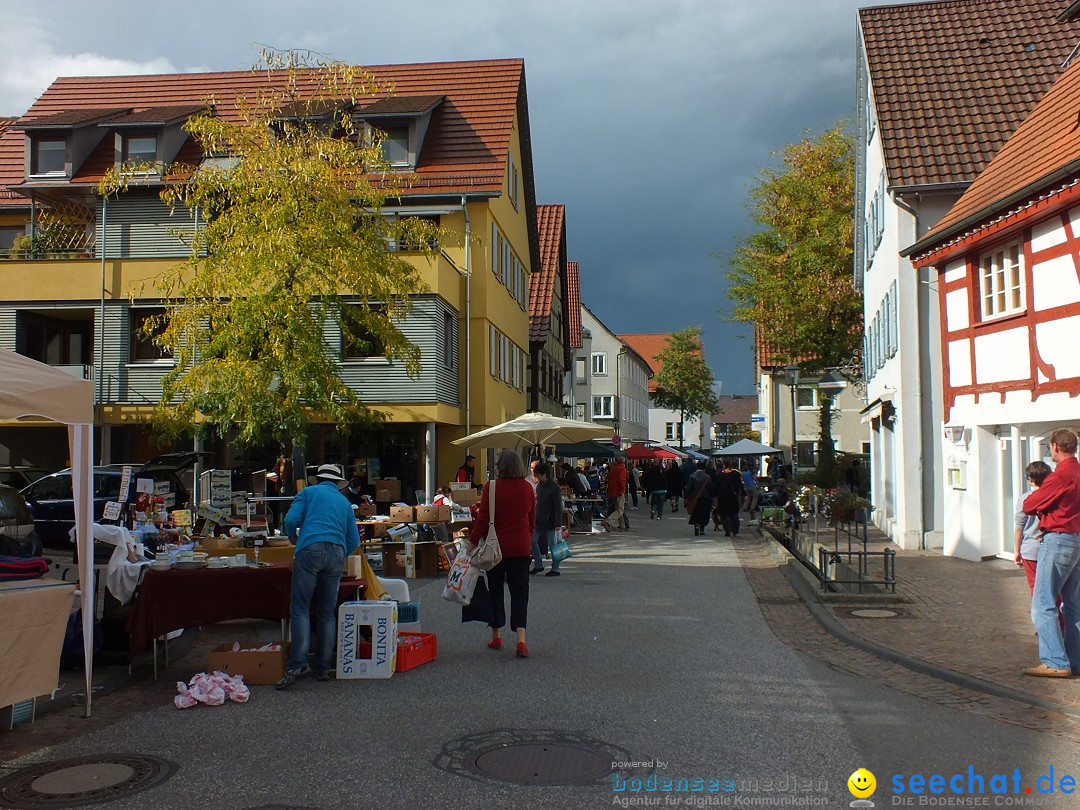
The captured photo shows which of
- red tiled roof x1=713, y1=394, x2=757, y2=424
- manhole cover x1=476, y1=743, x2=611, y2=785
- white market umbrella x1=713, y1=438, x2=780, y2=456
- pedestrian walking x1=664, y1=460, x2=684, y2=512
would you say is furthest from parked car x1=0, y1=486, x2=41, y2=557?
red tiled roof x1=713, y1=394, x2=757, y2=424

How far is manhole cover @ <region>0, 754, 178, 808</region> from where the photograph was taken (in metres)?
5.22

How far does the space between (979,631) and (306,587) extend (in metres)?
6.50

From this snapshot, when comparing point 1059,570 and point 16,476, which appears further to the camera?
point 16,476

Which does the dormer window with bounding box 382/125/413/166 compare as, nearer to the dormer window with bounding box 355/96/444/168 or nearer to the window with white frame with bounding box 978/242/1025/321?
the dormer window with bounding box 355/96/444/168

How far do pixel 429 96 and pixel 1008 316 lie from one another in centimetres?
1869

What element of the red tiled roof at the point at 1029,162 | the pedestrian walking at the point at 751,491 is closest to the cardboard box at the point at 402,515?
A: the red tiled roof at the point at 1029,162

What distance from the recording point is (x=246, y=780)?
547 cm

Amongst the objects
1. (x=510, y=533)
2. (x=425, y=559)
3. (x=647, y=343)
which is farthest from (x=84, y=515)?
(x=647, y=343)

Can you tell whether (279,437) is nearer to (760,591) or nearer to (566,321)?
(760,591)

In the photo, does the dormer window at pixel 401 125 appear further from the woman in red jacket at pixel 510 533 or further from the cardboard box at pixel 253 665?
the cardboard box at pixel 253 665

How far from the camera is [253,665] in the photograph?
26.1 ft

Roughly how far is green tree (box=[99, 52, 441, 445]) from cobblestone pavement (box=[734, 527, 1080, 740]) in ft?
27.7

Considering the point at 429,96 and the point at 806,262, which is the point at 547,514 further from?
the point at 806,262

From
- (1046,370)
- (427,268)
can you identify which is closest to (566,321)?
(427,268)
